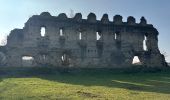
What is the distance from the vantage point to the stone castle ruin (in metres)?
33.7

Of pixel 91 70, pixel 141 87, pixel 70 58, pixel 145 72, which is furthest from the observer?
pixel 70 58

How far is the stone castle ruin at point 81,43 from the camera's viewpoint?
110 feet

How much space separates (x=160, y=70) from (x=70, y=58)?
8939 millimetres

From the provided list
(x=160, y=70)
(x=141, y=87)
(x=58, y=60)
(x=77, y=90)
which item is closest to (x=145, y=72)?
(x=160, y=70)

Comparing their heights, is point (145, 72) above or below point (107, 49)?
below

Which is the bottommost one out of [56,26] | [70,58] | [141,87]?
[141,87]

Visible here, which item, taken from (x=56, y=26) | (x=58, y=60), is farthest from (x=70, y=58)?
(x=56, y=26)

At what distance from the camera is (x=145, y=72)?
32781 millimetres

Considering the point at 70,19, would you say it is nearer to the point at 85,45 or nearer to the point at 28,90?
the point at 85,45

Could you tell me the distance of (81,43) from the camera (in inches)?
1406

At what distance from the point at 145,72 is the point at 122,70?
2274 mm

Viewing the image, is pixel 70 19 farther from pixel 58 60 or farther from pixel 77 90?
pixel 77 90

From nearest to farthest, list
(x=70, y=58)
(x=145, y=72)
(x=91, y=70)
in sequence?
(x=91, y=70) → (x=145, y=72) → (x=70, y=58)

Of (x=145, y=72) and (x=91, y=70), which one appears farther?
(x=145, y=72)
